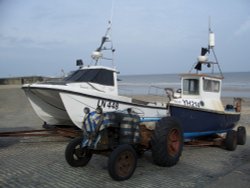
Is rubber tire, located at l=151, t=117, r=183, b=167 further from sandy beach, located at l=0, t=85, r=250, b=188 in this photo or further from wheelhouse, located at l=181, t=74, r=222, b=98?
wheelhouse, located at l=181, t=74, r=222, b=98

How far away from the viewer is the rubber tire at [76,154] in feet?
20.5

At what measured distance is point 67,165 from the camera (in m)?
6.59

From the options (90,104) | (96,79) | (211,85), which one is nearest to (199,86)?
(211,85)

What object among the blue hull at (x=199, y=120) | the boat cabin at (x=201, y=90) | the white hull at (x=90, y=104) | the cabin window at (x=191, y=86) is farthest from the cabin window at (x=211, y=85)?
the white hull at (x=90, y=104)

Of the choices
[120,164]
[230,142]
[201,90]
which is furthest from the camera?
[201,90]

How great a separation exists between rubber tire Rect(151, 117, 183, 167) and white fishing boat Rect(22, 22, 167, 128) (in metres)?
1.89

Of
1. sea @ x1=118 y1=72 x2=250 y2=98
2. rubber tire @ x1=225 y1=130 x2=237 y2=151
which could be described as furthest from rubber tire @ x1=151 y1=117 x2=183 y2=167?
sea @ x1=118 y1=72 x2=250 y2=98

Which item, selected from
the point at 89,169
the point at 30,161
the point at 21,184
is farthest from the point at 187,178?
the point at 30,161

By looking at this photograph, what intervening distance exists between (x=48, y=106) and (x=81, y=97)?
1621 mm

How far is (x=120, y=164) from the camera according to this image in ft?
18.2

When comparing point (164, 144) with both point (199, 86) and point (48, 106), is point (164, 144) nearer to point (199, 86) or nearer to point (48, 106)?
point (199, 86)

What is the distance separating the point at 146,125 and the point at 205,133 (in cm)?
293

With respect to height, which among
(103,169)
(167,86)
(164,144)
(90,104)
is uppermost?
(167,86)

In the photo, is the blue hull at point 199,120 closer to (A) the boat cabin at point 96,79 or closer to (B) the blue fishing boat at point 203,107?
(B) the blue fishing boat at point 203,107
